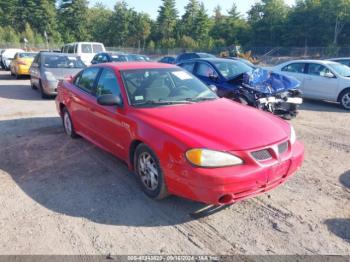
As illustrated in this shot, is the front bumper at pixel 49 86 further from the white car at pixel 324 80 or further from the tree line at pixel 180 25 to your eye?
the tree line at pixel 180 25

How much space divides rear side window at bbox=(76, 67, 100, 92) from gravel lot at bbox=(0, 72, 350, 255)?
1136mm

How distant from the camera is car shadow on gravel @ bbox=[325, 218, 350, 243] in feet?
11.0

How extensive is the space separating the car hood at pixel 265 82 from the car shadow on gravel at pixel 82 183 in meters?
4.01

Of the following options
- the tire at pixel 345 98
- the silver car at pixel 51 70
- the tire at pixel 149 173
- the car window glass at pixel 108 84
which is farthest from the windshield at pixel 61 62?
the tire at pixel 345 98

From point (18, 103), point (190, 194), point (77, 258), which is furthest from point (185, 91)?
point (18, 103)

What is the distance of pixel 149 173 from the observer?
4008 millimetres

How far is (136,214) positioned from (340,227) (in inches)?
87.5

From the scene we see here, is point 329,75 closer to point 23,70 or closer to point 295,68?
point 295,68

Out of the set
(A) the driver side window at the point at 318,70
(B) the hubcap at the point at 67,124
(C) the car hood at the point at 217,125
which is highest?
(A) the driver side window at the point at 318,70

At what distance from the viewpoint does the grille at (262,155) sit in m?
3.44

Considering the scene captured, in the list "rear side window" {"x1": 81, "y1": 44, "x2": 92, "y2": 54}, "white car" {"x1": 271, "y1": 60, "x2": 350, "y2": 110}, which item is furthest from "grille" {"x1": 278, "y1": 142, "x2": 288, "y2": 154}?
"rear side window" {"x1": 81, "y1": 44, "x2": 92, "y2": 54}

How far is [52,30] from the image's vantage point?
237 feet

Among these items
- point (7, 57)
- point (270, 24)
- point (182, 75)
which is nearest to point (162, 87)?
point (182, 75)

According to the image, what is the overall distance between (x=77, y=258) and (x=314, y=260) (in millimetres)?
2175
